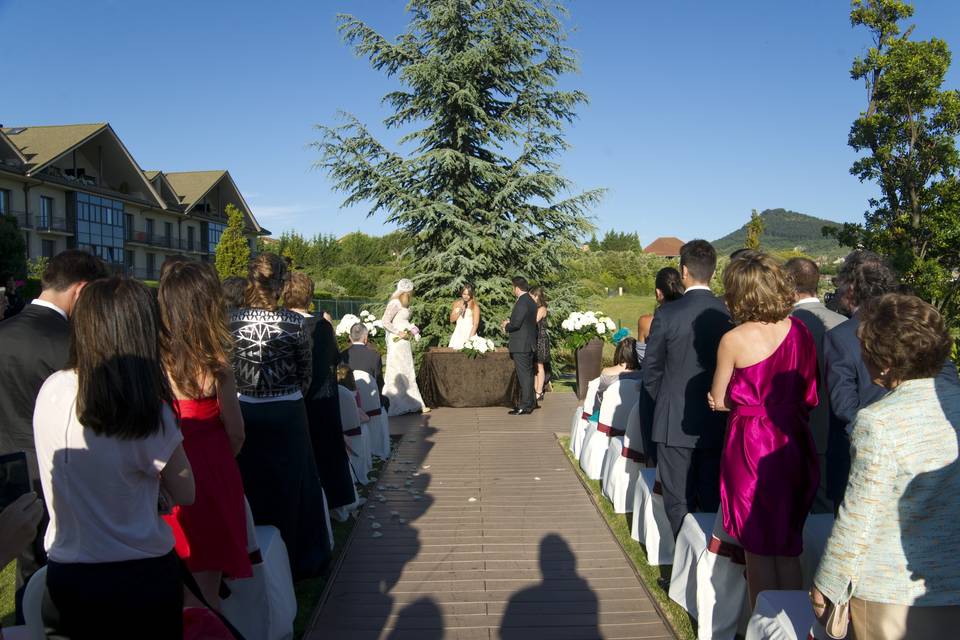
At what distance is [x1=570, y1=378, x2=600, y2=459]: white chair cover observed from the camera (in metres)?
8.05

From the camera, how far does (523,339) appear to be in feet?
37.9

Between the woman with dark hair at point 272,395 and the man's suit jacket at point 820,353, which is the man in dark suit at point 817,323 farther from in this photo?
the woman with dark hair at point 272,395

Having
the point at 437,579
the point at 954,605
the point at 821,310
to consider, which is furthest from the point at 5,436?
the point at 821,310

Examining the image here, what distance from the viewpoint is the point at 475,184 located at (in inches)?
742

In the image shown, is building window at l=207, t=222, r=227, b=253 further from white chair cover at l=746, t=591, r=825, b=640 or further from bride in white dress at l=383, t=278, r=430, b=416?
white chair cover at l=746, t=591, r=825, b=640

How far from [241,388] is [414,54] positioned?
52.5 ft

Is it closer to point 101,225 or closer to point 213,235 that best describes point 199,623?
point 101,225

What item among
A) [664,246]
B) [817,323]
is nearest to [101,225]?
[817,323]

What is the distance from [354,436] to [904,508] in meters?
5.52

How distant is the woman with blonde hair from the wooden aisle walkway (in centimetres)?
95

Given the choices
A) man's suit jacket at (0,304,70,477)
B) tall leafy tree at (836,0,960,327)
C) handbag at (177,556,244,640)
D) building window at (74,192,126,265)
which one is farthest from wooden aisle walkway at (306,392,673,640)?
building window at (74,192,126,265)

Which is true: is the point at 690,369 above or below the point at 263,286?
below

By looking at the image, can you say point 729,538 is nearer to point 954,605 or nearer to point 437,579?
point 954,605

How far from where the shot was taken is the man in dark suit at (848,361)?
4.12 m
